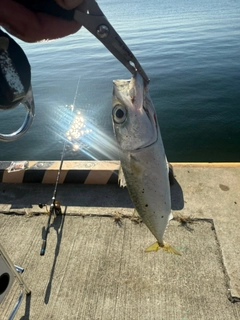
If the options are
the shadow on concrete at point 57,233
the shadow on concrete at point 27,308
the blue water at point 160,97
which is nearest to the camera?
the shadow on concrete at point 27,308

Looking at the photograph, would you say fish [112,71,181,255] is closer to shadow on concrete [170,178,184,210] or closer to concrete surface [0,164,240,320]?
concrete surface [0,164,240,320]

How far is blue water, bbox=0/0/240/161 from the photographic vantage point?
883 cm

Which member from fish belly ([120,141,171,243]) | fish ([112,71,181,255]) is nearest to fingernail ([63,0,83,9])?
fish ([112,71,181,255])

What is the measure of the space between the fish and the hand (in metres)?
0.54

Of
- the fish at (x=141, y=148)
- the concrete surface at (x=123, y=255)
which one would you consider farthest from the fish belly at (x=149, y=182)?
the concrete surface at (x=123, y=255)

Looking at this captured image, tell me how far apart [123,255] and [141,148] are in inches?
90.3

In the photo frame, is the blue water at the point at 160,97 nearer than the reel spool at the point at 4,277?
No

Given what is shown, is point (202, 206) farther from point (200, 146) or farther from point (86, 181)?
point (200, 146)

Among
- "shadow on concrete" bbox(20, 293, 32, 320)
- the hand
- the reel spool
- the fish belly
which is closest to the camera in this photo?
the hand

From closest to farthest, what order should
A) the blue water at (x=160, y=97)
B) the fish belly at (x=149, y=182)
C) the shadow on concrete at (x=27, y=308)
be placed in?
1. the fish belly at (x=149, y=182)
2. the shadow on concrete at (x=27, y=308)
3. the blue water at (x=160, y=97)

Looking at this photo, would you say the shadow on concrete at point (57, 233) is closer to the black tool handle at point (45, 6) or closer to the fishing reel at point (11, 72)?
the fishing reel at point (11, 72)

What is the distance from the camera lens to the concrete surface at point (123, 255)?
130 inches

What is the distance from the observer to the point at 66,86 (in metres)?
14.5

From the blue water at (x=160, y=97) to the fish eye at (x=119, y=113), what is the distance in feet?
20.6
